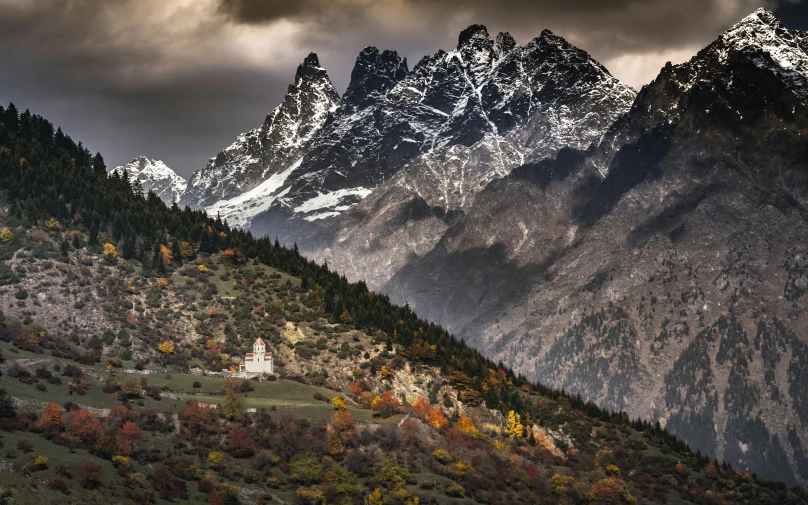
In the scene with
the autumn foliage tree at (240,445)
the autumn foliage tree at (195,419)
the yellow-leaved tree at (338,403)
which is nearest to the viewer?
the autumn foliage tree at (240,445)

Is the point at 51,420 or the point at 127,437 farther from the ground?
the point at 51,420

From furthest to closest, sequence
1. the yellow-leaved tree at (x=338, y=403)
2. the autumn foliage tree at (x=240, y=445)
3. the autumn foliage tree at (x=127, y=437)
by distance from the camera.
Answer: the yellow-leaved tree at (x=338, y=403) → the autumn foliage tree at (x=240, y=445) → the autumn foliage tree at (x=127, y=437)

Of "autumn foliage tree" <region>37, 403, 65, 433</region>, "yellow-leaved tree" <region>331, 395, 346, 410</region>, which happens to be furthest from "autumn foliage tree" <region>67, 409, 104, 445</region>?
"yellow-leaved tree" <region>331, 395, 346, 410</region>

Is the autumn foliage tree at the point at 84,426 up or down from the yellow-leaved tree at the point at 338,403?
down

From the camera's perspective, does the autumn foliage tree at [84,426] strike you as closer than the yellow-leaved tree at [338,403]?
Yes

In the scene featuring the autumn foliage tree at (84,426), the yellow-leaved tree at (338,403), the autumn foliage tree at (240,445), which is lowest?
the autumn foliage tree at (240,445)

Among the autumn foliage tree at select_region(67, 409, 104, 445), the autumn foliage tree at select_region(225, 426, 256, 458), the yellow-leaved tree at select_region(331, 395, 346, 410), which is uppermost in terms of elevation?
the yellow-leaved tree at select_region(331, 395, 346, 410)

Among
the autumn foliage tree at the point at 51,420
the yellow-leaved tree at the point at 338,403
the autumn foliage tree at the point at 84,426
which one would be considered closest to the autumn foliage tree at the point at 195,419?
the autumn foliage tree at the point at 84,426

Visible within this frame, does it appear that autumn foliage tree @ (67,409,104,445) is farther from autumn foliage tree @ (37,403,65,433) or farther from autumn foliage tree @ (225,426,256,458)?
autumn foliage tree @ (225,426,256,458)

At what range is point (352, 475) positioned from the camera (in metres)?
164

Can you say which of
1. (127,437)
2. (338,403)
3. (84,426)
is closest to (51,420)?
(84,426)

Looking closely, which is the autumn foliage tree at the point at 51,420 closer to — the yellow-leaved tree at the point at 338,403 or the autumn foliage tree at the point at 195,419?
the autumn foliage tree at the point at 195,419

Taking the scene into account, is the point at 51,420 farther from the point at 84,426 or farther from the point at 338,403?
the point at 338,403

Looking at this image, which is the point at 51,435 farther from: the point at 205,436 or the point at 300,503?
the point at 300,503
